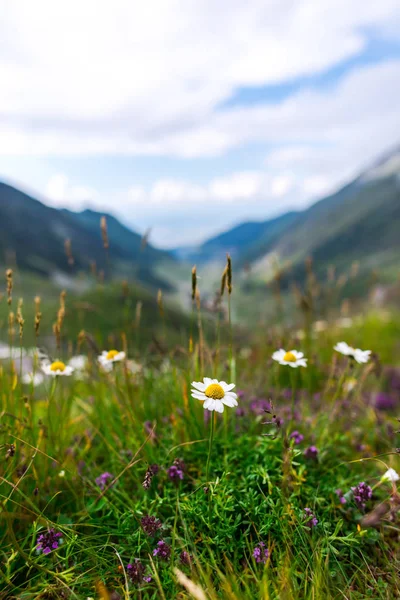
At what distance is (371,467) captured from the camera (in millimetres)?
4289

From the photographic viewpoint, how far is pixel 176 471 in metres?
3.20

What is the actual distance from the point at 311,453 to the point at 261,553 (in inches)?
43.0

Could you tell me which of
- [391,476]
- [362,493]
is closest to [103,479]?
[362,493]

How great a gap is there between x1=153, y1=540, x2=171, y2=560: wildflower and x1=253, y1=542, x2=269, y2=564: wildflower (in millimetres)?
550

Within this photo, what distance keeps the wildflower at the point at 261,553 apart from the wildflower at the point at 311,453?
1.04 meters

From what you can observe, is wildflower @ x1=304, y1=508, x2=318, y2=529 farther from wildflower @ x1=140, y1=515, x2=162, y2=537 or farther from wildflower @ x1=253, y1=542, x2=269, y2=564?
wildflower @ x1=140, y1=515, x2=162, y2=537

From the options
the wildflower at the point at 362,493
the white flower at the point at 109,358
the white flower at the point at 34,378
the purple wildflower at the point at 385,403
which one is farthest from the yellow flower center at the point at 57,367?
the purple wildflower at the point at 385,403

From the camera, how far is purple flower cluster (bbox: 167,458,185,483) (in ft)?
10.4

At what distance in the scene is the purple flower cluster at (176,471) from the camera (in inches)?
125

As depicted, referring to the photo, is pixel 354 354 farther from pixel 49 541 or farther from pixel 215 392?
pixel 49 541

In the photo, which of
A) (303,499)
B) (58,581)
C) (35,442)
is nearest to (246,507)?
(303,499)

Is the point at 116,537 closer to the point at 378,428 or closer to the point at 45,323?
the point at 378,428

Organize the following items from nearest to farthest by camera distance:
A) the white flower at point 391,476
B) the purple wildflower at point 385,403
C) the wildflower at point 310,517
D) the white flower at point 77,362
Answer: the wildflower at point 310,517 → the white flower at point 391,476 → the white flower at point 77,362 → the purple wildflower at point 385,403

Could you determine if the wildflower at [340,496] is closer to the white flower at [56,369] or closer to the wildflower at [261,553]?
the wildflower at [261,553]
